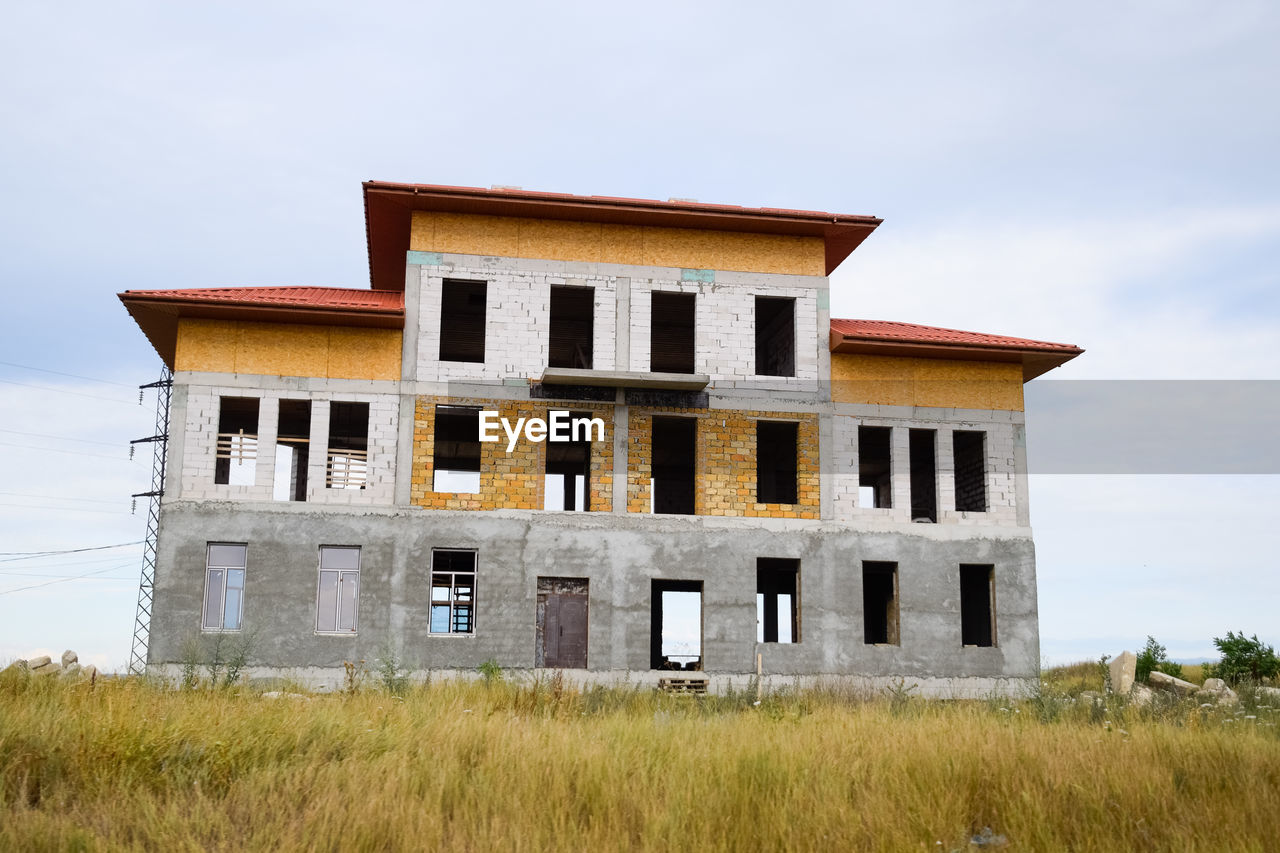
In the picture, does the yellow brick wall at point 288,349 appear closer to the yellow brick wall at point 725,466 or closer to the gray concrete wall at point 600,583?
the gray concrete wall at point 600,583

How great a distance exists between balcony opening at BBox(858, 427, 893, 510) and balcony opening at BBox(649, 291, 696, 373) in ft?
16.0

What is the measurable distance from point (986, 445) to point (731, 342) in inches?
254

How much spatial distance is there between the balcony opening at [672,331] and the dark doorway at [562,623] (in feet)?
20.5

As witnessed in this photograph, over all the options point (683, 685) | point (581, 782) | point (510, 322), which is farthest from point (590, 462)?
point (581, 782)

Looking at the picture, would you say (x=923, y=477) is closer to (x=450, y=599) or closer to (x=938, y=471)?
(x=938, y=471)

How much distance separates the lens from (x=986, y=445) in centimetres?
2592

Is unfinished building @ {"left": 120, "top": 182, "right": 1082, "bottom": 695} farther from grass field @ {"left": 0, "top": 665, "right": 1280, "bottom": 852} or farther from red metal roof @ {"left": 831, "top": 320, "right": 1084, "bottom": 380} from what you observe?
grass field @ {"left": 0, "top": 665, "right": 1280, "bottom": 852}

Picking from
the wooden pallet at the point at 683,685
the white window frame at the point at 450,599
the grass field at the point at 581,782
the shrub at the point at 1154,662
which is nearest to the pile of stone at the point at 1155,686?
the shrub at the point at 1154,662

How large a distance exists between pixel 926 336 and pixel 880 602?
6693 mm

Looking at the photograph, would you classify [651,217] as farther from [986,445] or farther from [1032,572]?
[1032,572]

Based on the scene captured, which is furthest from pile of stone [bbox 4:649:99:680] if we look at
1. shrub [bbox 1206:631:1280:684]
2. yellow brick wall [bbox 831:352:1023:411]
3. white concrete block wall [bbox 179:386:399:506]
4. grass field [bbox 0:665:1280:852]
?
shrub [bbox 1206:631:1280:684]

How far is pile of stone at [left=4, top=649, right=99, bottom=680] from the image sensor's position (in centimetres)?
1507

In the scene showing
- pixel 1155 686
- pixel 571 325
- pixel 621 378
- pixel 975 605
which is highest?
pixel 571 325

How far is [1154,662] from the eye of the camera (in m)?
29.5
